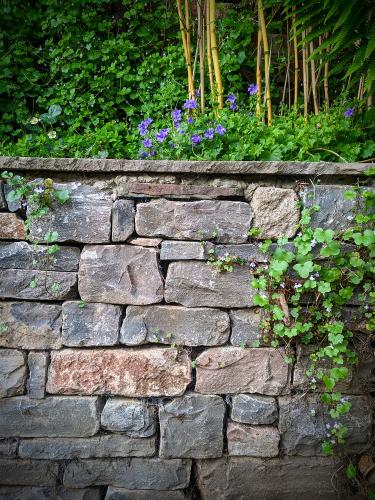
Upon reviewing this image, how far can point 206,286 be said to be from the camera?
207 centimetres

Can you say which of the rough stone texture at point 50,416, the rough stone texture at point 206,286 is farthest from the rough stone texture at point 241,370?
the rough stone texture at point 50,416

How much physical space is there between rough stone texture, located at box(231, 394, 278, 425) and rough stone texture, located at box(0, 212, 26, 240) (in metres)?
1.26

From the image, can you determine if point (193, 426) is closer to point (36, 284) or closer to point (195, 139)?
point (36, 284)

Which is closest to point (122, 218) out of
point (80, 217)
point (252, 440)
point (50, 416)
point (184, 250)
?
point (80, 217)

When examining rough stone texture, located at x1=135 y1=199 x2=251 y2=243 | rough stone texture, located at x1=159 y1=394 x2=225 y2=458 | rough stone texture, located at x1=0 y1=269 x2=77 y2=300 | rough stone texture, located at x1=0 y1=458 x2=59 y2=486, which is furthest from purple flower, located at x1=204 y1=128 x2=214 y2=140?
rough stone texture, located at x1=0 y1=458 x2=59 y2=486

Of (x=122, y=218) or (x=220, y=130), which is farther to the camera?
(x=220, y=130)

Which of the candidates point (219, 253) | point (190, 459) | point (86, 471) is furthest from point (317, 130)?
point (86, 471)

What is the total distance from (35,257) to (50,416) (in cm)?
75

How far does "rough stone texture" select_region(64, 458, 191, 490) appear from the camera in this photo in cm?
217

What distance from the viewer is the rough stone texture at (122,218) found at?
6.72 ft

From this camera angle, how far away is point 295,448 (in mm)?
2160

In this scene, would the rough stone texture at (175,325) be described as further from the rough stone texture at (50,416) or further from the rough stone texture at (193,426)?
the rough stone texture at (50,416)

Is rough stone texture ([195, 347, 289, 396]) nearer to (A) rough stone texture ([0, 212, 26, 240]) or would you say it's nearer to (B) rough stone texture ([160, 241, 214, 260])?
(B) rough stone texture ([160, 241, 214, 260])

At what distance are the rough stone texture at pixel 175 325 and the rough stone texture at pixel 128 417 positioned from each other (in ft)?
1.03
